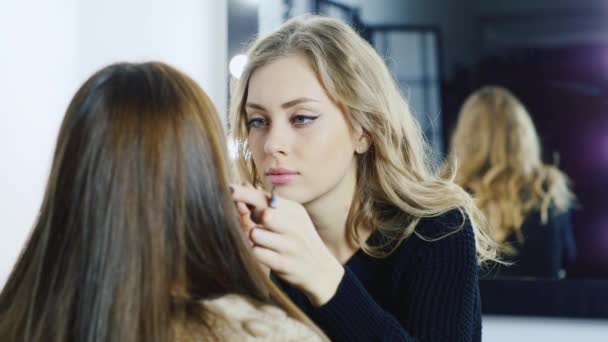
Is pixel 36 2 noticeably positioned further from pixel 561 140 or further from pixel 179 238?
pixel 561 140

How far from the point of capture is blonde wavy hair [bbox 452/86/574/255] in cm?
168

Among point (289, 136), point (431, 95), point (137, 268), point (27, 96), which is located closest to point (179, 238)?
point (137, 268)

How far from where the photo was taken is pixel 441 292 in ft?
2.74

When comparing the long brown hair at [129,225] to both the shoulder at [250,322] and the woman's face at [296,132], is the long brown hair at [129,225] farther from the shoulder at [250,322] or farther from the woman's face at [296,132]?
the woman's face at [296,132]

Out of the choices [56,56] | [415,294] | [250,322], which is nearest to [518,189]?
[415,294]

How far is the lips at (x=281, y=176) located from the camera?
0.93 meters

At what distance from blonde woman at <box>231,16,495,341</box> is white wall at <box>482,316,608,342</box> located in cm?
76

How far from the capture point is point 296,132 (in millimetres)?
930

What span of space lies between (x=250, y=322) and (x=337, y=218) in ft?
1.59

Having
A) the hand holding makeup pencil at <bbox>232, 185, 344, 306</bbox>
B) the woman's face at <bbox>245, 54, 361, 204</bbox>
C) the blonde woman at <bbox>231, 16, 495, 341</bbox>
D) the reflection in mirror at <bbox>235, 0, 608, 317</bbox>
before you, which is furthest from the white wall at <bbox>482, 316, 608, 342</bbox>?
the hand holding makeup pencil at <bbox>232, 185, 344, 306</bbox>

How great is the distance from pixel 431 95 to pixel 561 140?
0.36 m

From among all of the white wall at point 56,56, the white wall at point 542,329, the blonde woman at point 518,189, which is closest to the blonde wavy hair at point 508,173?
the blonde woman at point 518,189

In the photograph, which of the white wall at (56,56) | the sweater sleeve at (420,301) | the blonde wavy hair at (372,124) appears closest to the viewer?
the sweater sleeve at (420,301)

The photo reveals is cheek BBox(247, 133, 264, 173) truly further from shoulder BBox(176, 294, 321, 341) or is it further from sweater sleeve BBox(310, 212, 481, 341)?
shoulder BBox(176, 294, 321, 341)
